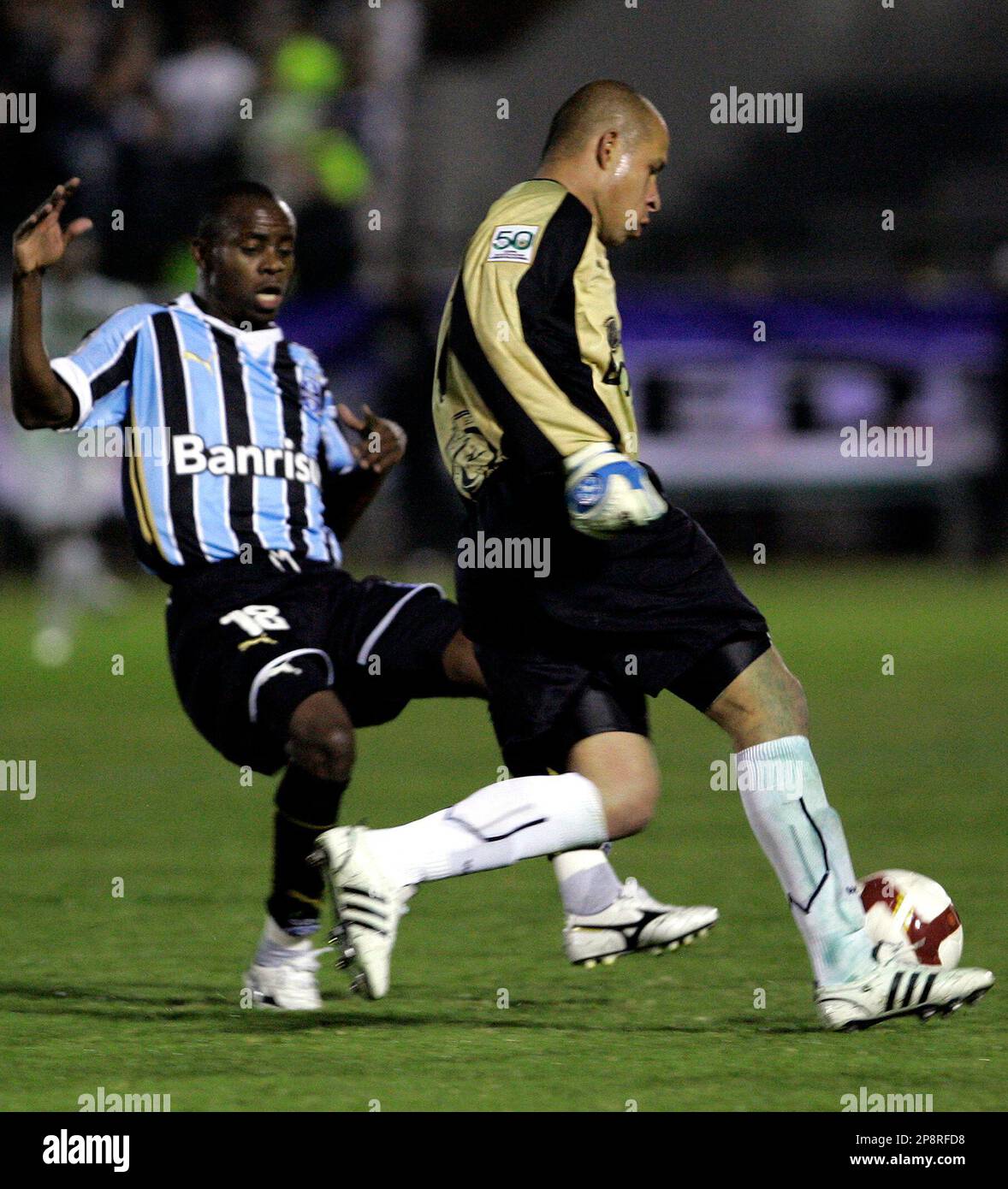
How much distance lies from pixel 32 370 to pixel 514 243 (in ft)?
3.65

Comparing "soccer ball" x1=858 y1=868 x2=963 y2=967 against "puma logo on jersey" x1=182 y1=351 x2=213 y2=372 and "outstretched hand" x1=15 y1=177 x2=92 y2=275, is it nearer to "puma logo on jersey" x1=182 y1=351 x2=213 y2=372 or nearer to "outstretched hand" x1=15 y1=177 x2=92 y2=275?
"puma logo on jersey" x1=182 y1=351 x2=213 y2=372

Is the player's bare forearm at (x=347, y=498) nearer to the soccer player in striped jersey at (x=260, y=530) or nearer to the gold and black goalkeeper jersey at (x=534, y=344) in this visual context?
the soccer player in striped jersey at (x=260, y=530)

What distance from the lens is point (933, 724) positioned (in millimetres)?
9133

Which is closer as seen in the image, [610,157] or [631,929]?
[610,157]

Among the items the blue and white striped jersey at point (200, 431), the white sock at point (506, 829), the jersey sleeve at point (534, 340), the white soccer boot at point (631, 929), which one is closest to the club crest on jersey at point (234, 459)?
the blue and white striped jersey at point (200, 431)

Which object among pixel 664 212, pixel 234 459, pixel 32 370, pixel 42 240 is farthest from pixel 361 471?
pixel 664 212

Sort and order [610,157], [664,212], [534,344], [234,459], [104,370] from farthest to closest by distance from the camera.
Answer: [664,212]
[234,459]
[104,370]
[610,157]
[534,344]

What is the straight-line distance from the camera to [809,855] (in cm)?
418

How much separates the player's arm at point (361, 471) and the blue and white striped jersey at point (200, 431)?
135mm

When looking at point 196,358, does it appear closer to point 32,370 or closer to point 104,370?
point 104,370

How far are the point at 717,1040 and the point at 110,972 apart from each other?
1477 mm

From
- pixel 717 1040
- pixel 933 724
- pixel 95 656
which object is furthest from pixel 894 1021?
pixel 95 656

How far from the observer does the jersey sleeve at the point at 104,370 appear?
4734mm

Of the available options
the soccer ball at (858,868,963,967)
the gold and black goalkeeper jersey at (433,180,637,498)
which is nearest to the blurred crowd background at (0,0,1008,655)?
the gold and black goalkeeper jersey at (433,180,637,498)
